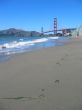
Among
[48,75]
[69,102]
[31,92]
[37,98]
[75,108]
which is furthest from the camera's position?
[48,75]

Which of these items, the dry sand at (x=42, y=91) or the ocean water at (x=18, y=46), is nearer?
the dry sand at (x=42, y=91)

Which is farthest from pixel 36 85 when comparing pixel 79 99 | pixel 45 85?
pixel 79 99

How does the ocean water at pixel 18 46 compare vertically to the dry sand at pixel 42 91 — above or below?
below

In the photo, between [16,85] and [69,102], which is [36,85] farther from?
[69,102]

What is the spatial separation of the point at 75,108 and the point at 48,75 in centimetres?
211

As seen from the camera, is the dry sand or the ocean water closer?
the dry sand

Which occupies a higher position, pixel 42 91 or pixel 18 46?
pixel 42 91

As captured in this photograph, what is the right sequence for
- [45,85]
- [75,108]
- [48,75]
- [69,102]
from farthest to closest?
[48,75] → [45,85] → [69,102] → [75,108]

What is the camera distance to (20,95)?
11.8 ft

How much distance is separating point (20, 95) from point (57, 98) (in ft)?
2.02

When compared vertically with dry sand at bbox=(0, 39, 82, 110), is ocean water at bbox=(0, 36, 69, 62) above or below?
below

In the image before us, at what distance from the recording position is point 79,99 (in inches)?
129

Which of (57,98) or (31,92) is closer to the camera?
(57,98)

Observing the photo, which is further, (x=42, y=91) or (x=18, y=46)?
(x=18, y=46)
